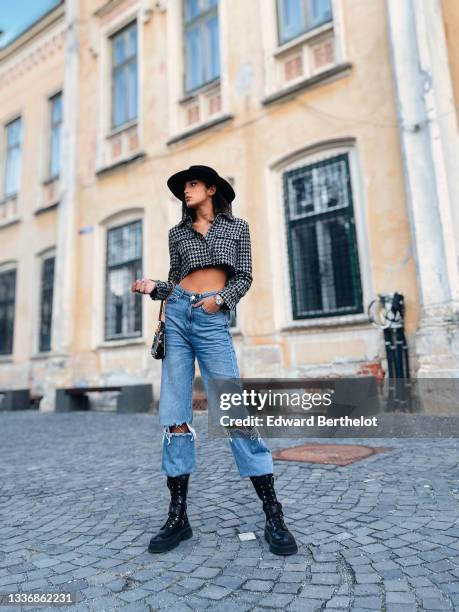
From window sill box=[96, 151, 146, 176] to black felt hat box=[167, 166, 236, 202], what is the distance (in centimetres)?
782

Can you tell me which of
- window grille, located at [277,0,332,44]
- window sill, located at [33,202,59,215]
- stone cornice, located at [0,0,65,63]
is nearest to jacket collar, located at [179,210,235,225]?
window grille, located at [277,0,332,44]

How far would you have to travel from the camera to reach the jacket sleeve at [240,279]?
228 centimetres

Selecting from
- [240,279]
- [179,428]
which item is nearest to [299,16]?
[240,279]

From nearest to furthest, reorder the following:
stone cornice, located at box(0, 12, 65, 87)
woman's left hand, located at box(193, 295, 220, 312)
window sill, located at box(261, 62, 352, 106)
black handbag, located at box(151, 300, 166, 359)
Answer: woman's left hand, located at box(193, 295, 220, 312) → black handbag, located at box(151, 300, 166, 359) → window sill, located at box(261, 62, 352, 106) → stone cornice, located at box(0, 12, 65, 87)

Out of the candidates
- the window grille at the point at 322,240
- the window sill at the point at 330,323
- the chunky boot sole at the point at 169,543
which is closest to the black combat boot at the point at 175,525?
the chunky boot sole at the point at 169,543

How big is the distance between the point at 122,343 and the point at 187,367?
7.65 m

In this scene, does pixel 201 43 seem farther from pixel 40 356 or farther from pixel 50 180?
pixel 40 356

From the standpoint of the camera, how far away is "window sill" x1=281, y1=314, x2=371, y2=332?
689 centimetres

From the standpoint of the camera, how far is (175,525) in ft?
7.13

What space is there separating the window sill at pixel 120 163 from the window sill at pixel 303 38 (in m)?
3.41

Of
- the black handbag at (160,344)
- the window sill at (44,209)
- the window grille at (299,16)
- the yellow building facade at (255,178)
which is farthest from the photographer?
the window sill at (44,209)

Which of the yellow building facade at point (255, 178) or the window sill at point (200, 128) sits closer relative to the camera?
the yellow building facade at point (255, 178)

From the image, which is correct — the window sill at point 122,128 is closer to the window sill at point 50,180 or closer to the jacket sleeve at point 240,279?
the window sill at point 50,180

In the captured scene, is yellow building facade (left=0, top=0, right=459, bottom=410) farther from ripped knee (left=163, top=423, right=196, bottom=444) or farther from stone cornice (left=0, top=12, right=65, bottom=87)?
ripped knee (left=163, top=423, right=196, bottom=444)
